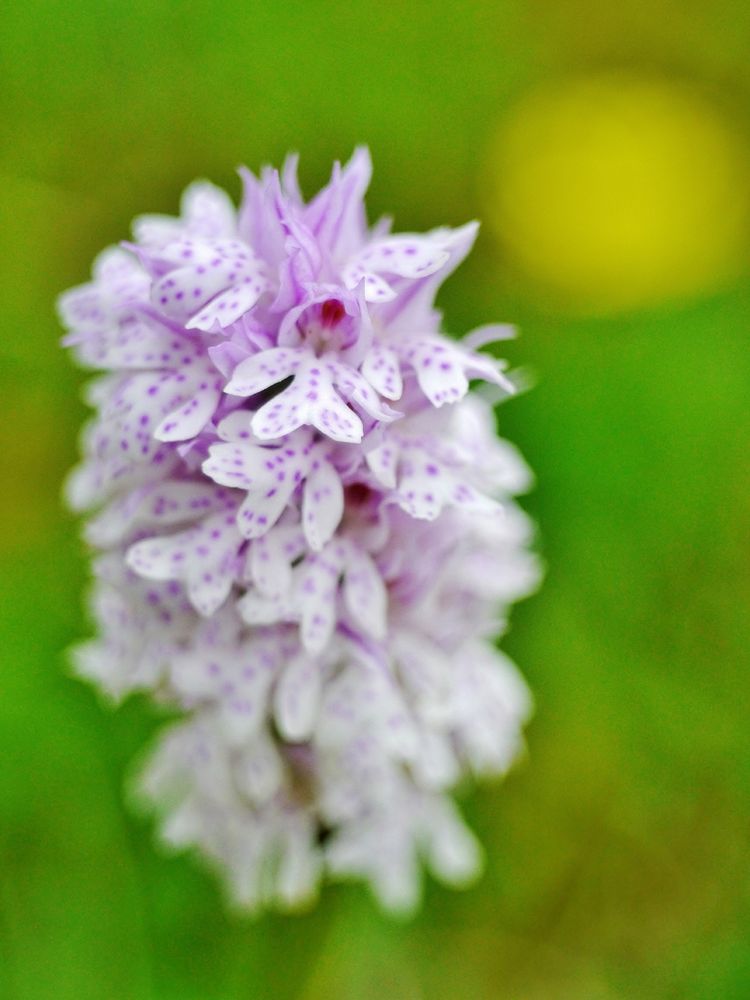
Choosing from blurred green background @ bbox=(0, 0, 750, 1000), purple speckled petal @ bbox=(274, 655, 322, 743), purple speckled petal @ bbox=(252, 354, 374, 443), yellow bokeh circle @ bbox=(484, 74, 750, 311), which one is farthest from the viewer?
yellow bokeh circle @ bbox=(484, 74, 750, 311)

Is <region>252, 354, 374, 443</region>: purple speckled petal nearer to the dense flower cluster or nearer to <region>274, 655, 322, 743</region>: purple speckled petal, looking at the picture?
the dense flower cluster

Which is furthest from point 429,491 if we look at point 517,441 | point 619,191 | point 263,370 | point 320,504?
point 619,191

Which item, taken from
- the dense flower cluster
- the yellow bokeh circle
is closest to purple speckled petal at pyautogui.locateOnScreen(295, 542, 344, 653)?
the dense flower cluster

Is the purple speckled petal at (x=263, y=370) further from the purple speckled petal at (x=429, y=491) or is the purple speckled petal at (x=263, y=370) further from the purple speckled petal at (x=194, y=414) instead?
the purple speckled petal at (x=429, y=491)

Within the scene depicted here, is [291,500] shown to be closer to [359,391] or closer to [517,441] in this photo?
[359,391]

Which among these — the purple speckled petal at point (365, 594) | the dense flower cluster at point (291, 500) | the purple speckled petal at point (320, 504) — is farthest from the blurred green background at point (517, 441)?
the purple speckled petal at point (320, 504)

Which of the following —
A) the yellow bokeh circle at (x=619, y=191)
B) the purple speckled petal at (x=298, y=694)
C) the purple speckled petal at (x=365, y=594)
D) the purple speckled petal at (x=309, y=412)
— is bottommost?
the purple speckled petal at (x=298, y=694)

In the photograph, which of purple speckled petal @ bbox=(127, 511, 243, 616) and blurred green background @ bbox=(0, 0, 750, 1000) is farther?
blurred green background @ bbox=(0, 0, 750, 1000)

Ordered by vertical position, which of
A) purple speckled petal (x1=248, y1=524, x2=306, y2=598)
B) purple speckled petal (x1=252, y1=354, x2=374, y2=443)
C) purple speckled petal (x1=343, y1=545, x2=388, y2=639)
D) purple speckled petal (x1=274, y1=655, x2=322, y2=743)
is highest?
purple speckled petal (x1=252, y1=354, x2=374, y2=443)
